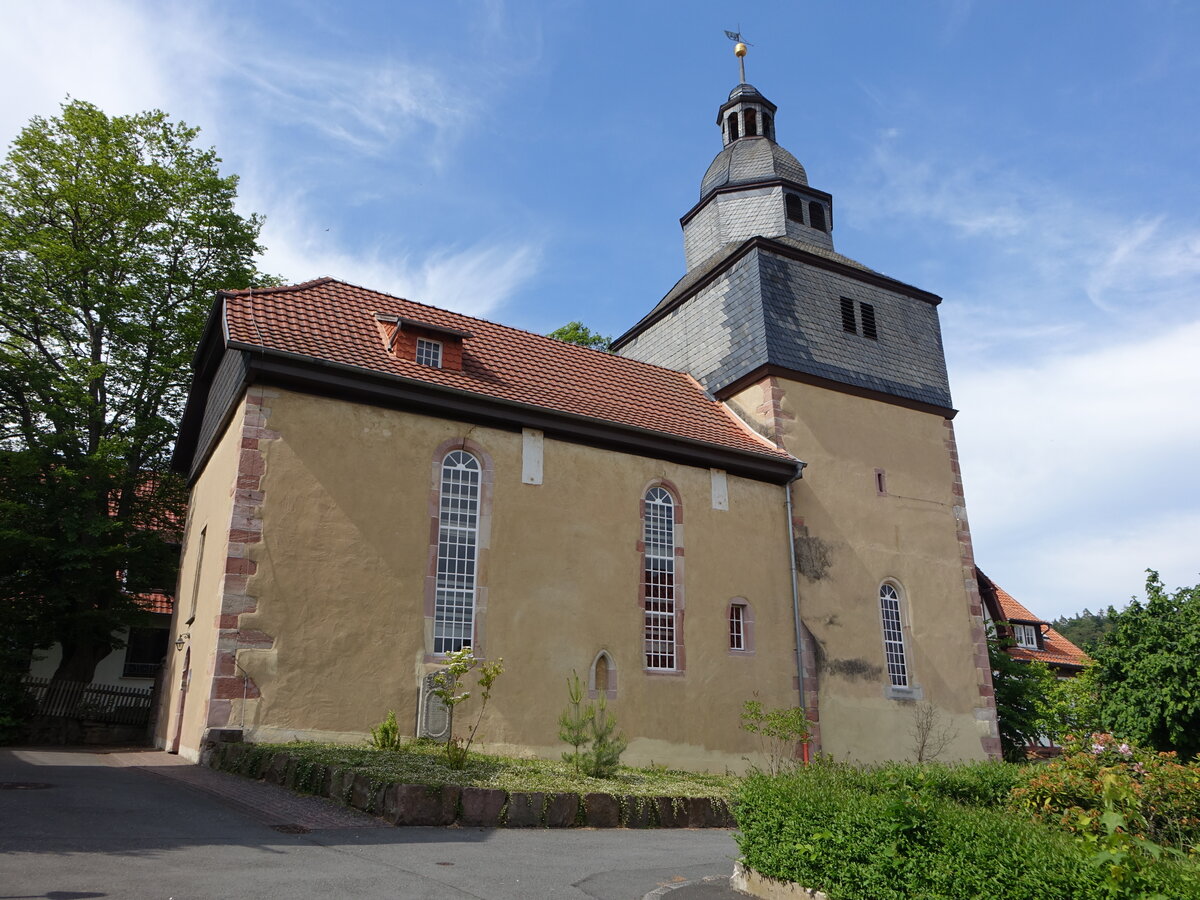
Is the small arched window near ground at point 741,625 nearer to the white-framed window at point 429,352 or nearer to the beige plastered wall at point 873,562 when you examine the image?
the beige plastered wall at point 873,562

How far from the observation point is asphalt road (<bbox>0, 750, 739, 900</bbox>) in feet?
18.6

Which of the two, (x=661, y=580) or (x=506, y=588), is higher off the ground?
(x=661, y=580)

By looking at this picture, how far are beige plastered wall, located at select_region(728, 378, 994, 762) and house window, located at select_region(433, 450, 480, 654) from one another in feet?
23.0

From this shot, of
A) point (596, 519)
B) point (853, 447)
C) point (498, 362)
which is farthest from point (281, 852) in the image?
point (853, 447)

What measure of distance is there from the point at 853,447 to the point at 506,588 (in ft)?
30.5

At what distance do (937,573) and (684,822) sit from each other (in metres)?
11.6

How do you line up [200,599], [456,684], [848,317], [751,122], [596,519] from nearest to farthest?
[456,684], [200,599], [596,519], [848,317], [751,122]

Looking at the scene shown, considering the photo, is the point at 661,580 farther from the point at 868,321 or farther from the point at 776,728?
the point at 868,321

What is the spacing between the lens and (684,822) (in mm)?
10031

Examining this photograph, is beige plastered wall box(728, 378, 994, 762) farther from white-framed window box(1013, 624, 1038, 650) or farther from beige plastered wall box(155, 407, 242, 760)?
white-framed window box(1013, 624, 1038, 650)

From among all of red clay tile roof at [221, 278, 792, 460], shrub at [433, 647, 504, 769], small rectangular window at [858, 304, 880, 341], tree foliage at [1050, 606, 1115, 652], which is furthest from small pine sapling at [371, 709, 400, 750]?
tree foliage at [1050, 606, 1115, 652]

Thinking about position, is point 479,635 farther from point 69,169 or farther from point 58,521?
point 69,169

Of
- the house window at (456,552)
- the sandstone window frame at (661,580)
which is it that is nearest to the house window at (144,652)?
the house window at (456,552)

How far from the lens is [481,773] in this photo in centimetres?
990
